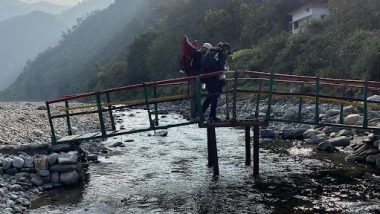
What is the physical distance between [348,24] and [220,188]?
34.7 meters

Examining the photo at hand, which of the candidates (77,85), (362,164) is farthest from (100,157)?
(77,85)

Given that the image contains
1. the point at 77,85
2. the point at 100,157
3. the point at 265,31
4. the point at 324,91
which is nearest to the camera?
the point at 100,157

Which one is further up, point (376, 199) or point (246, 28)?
point (246, 28)

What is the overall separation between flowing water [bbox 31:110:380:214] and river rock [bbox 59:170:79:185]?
0.50m

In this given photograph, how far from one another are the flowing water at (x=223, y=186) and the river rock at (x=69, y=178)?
505 millimetres

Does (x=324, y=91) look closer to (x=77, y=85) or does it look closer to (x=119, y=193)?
(x=119, y=193)

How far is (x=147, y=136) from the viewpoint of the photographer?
2795 cm

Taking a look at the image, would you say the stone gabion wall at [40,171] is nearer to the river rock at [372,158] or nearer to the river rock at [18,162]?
the river rock at [18,162]

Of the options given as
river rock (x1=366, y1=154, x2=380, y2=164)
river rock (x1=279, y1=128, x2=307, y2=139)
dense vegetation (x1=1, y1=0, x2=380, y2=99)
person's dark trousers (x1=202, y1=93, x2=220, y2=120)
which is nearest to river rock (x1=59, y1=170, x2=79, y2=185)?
person's dark trousers (x1=202, y1=93, x2=220, y2=120)

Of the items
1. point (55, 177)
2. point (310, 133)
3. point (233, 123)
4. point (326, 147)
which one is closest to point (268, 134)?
point (310, 133)

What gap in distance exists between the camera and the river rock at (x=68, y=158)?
51.6ft

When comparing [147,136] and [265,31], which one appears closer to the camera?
[147,136]

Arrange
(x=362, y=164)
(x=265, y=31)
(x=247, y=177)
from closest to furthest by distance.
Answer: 1. (x=247, y=177)
2. (x=362, y=164)
3. (x=265, y=31)

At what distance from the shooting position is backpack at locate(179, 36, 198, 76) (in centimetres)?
1602
